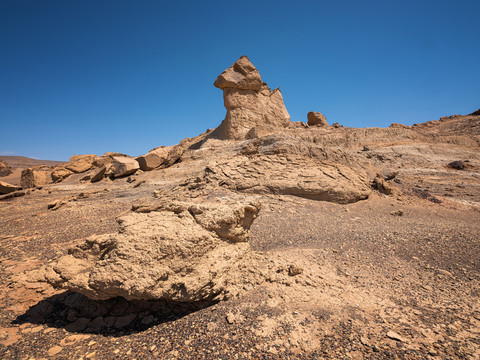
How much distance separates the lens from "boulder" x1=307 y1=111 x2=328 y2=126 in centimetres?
1936

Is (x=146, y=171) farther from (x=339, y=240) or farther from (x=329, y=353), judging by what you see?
(x=329, y=353)

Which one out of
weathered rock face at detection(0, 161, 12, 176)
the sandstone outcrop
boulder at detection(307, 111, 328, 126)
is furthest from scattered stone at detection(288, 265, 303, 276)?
weathered rock face at detection(0, 161, 12, 176)

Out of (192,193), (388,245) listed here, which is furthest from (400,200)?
(192,193)

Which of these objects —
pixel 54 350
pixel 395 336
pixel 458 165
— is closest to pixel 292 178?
pixel 395 336

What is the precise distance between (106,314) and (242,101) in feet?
47.1

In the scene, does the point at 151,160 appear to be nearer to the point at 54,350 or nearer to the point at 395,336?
the point at 54,350

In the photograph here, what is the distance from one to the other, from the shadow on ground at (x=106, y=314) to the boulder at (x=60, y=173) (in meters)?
15.9

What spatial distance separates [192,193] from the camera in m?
7.14

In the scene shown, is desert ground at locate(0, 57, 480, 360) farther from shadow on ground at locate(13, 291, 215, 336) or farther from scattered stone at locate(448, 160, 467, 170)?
scattered stone at locate(448, 160, 467, 170)

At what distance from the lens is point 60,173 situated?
15352mm

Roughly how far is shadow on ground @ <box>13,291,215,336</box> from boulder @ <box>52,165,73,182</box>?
15.9m

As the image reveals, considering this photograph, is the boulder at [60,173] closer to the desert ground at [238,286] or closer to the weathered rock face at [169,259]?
the desert ground at [238,286]

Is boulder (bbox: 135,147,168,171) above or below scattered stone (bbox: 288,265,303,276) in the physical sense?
above

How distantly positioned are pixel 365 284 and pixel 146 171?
45.6 ft
